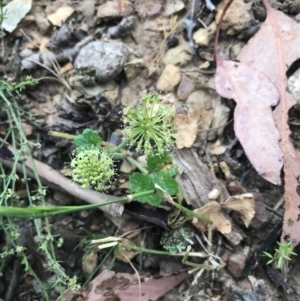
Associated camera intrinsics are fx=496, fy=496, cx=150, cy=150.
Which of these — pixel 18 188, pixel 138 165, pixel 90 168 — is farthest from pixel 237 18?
pixel 18 188

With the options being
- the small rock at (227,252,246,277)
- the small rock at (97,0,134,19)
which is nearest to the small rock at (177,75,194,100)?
the small rock at (97,0,134,19)

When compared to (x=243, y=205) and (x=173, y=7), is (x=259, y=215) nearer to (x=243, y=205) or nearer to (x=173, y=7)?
(x=243, y=205)

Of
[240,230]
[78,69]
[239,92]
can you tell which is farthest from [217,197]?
[78,69]

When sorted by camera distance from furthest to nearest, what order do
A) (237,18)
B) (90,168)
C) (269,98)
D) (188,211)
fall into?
(237,18), (269,98), (188,211), (90,168)

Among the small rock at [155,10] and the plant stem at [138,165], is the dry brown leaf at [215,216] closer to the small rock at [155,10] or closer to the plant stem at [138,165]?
the plant stem at [138,165]

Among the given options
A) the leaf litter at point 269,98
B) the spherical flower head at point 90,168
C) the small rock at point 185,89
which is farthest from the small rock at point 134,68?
the spherical flower head at point 90,168

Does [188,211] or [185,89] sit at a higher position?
[185,89]
